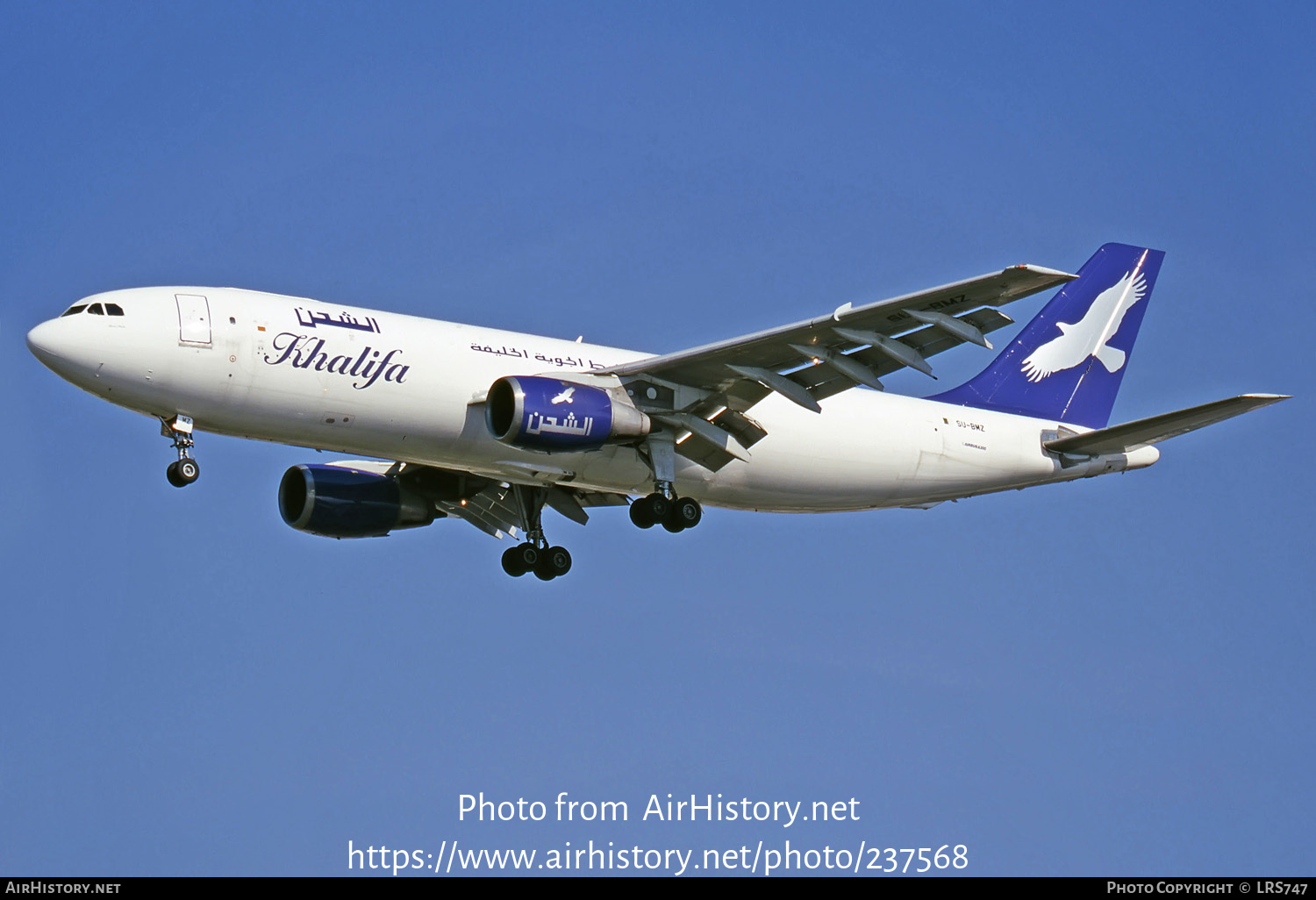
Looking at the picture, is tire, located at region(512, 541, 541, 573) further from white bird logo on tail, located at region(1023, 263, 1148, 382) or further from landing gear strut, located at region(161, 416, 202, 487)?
white bird logo on tail, located at region(1023, 263, 1148, 382)

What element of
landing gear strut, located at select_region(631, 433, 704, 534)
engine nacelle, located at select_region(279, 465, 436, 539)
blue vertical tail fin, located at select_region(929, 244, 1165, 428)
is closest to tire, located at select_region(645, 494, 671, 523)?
landing gear strut, located at select_region(631, 433, 704, 534)

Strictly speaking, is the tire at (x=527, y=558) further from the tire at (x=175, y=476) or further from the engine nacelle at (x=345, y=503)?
the tire at (x=175, y=476)

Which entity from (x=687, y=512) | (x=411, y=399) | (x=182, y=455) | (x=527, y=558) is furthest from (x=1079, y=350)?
(x=182, y=455)

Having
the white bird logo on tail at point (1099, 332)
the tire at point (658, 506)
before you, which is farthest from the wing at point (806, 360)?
the white bird logo on tail at point (1099, 332)

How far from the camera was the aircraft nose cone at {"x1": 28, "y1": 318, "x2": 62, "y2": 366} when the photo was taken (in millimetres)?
28797

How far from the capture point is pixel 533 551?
36656 mm

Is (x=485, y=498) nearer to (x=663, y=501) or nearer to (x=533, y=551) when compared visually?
(x=533, y=551)

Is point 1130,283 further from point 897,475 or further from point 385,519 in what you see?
point 385,519

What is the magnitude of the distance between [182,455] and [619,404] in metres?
8.01

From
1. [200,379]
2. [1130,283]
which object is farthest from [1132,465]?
[200,379]

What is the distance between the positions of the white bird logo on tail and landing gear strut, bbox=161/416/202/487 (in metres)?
19.0

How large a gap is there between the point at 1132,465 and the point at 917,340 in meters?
8.56

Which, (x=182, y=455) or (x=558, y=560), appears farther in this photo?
(x=558, y=560)

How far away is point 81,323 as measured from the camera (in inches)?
1141
